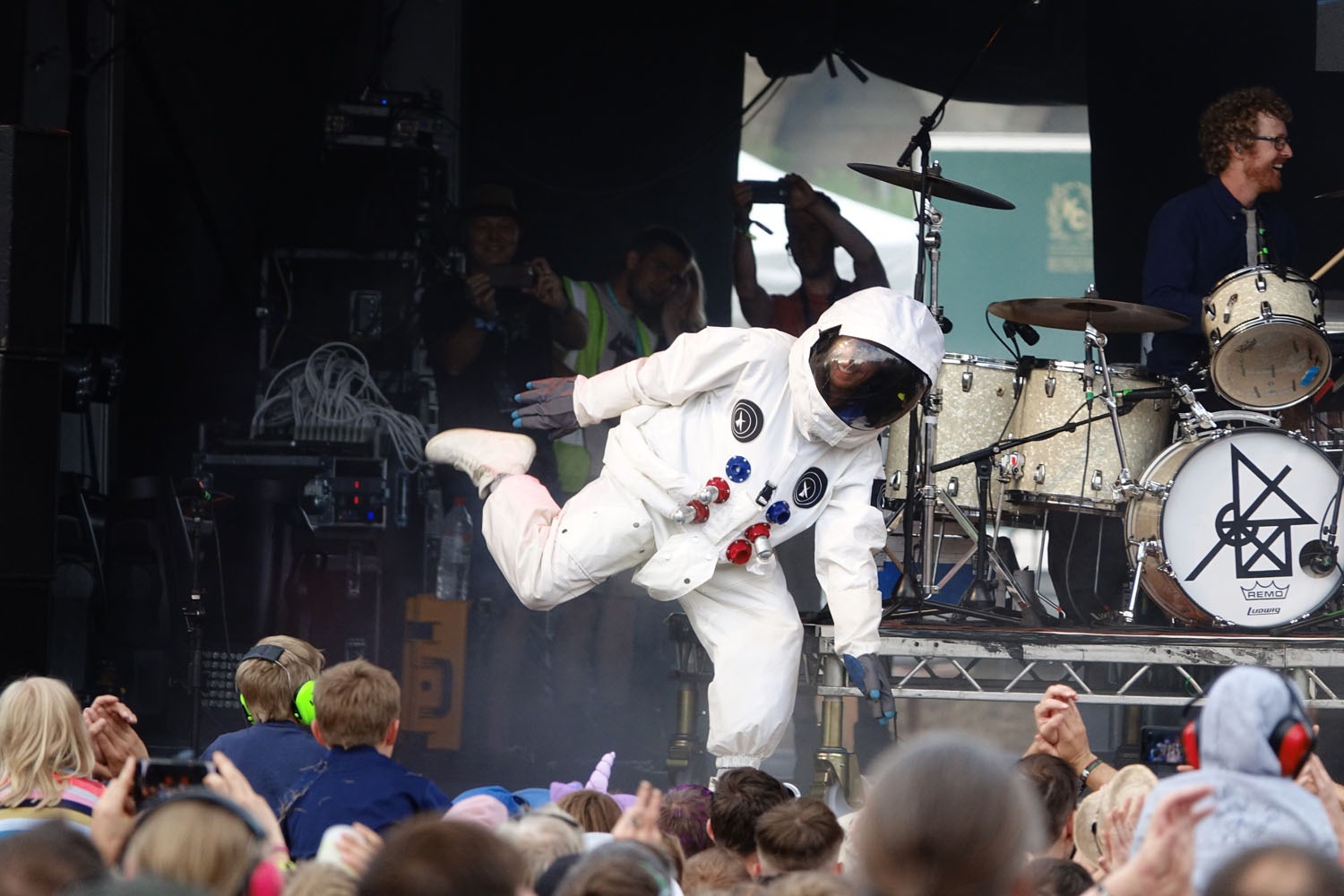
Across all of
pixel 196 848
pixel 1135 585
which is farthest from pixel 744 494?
pixel 196 848

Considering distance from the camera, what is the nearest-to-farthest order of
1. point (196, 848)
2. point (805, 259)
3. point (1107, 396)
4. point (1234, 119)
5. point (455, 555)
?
point (196, 848) < point (1107, 396) < point (1234, 119) < point (455, 555) < point (805, 259)

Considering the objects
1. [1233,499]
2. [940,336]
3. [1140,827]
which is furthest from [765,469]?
[1140,827]

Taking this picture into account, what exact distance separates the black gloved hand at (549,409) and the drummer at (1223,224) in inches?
97.3

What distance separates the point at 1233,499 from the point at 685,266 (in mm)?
3302

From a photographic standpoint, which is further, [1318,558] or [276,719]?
[1318,558]

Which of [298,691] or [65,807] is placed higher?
[298,691]

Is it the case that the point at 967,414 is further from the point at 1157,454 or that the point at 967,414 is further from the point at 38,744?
the point at 38,744

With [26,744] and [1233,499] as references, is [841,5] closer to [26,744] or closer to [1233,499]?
[1233,499]

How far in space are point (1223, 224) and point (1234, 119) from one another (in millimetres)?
475

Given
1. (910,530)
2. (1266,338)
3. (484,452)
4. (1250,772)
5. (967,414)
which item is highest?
(1266,338)

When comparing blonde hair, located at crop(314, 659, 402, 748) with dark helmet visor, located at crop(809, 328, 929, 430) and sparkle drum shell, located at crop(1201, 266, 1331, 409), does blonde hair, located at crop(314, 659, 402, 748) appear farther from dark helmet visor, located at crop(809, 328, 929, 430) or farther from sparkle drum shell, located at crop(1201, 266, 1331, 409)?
sparkle drum shell, located at crop(1201, 266, 1331, 409)

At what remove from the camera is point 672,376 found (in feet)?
18.6

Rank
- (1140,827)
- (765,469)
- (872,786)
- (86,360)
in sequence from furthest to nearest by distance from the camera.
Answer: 1. (86,360)
2. (765,469)
3. (1140,827)
4. (872,786)

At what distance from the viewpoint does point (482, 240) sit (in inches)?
322
